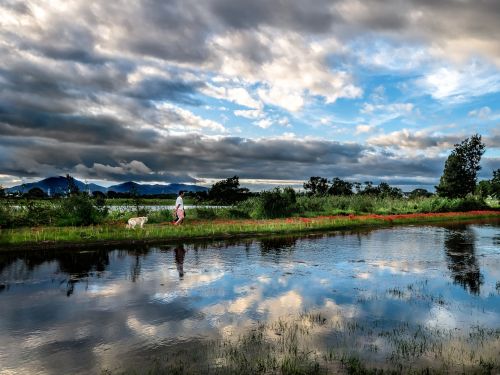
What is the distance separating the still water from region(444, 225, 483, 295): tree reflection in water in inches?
2.7

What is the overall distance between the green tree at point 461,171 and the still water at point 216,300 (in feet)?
181

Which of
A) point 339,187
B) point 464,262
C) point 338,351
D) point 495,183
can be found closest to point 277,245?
point 464,262

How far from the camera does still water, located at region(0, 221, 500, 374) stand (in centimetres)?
699

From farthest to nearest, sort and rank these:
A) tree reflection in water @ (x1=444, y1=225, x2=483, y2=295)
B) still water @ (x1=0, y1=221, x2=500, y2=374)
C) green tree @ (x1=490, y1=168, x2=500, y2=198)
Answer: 1. green tree @ (x1=490, y1=168, x2=500, y2=198)
2. tree reflection in water @ (x1=444, y1=225, x2=483, y2=295)
3. still water @ (x1=0, y1=221, x2=500, y2=374)

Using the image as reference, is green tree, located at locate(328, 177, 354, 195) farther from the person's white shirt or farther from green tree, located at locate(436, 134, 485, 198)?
the person's white shirt

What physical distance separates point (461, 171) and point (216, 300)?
229ft

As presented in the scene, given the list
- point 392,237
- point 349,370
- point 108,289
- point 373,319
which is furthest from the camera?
point 392,237

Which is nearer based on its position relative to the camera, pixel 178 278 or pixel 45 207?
pixel 178 278

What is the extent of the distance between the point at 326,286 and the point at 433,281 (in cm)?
354

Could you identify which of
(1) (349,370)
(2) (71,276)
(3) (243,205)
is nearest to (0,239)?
(2) (71,276)

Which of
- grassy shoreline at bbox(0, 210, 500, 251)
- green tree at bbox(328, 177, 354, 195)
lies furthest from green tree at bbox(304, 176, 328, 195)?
grassy shoreline at bbox(0, 210, 500, 251)

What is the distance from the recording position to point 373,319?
8.62 metres

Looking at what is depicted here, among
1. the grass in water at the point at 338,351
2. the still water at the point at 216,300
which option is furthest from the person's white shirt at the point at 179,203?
the grass in water at the point at 338,351

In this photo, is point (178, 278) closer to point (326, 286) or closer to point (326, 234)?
point (326, 286)
